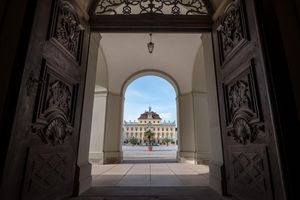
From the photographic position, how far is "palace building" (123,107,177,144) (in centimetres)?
6407

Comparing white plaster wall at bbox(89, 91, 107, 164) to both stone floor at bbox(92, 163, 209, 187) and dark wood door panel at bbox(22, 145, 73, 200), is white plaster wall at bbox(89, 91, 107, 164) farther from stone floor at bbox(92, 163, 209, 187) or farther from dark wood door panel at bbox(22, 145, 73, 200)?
dark wood door panel at bbox(22, 145, 73, 200)

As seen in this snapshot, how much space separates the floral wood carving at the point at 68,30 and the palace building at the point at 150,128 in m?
61.7

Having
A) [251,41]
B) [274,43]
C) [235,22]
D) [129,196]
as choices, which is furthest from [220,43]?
[129,196]

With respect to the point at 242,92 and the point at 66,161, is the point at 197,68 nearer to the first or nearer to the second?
the point at 242,92

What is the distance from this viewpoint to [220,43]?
95.9 inches

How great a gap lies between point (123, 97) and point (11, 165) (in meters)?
6.07

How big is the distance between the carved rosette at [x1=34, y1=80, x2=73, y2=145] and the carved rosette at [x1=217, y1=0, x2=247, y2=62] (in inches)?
85.1

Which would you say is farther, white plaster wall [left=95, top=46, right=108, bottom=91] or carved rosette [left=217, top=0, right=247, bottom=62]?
white plaster wall [left=95, top=46, right=108, bottom=91]

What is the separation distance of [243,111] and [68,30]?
2.33 metres

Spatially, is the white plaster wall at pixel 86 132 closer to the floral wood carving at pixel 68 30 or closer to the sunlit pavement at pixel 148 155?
the floral wood carving at pixel 68 30

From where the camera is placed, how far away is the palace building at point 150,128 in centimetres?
6407

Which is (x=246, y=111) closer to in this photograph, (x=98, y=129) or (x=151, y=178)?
(x=151, y=178)

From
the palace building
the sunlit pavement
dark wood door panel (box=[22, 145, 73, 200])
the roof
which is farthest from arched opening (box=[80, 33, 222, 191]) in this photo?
the roof

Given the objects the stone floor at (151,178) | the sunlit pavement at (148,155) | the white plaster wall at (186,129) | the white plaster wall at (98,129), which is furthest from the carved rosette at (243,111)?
the sunlit pavement at (148,155)
